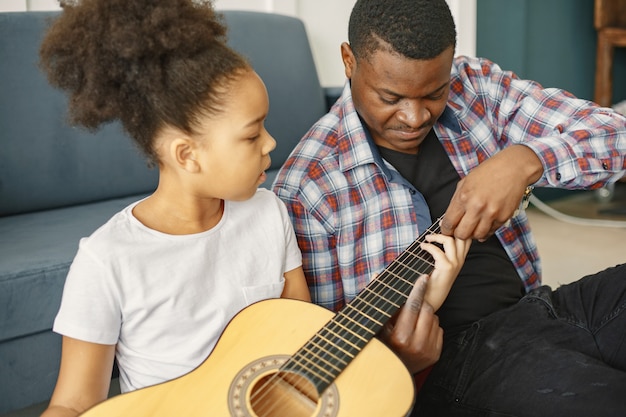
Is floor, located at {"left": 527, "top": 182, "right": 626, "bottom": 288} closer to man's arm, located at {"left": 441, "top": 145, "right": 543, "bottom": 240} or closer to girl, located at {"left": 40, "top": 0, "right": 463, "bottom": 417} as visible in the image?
man's arm, located at {"left": 441, "top": 145, "right": 543, "bottom": 240}

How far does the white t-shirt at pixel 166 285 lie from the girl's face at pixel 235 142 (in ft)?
0.30

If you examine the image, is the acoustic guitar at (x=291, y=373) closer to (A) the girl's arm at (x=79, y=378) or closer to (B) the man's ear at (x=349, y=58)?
(A) the girl's arm at (x=79, y=378)

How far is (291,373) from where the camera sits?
846 millimetres

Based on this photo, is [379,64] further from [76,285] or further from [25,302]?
[25,302]

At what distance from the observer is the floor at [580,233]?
8.01 ft

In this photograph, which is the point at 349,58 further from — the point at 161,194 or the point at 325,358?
the point at 325,358

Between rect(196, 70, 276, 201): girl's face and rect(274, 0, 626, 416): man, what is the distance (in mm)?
249

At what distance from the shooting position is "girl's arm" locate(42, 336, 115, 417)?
35.8 inches

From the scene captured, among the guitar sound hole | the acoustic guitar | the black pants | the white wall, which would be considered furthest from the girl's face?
the white wall

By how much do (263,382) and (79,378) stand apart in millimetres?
253

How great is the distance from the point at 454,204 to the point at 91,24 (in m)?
0.56

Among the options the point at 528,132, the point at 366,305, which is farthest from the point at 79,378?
the point at 528,132

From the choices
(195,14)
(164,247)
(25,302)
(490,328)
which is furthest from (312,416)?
(25,302)

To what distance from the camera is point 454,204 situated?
1.03 metres
